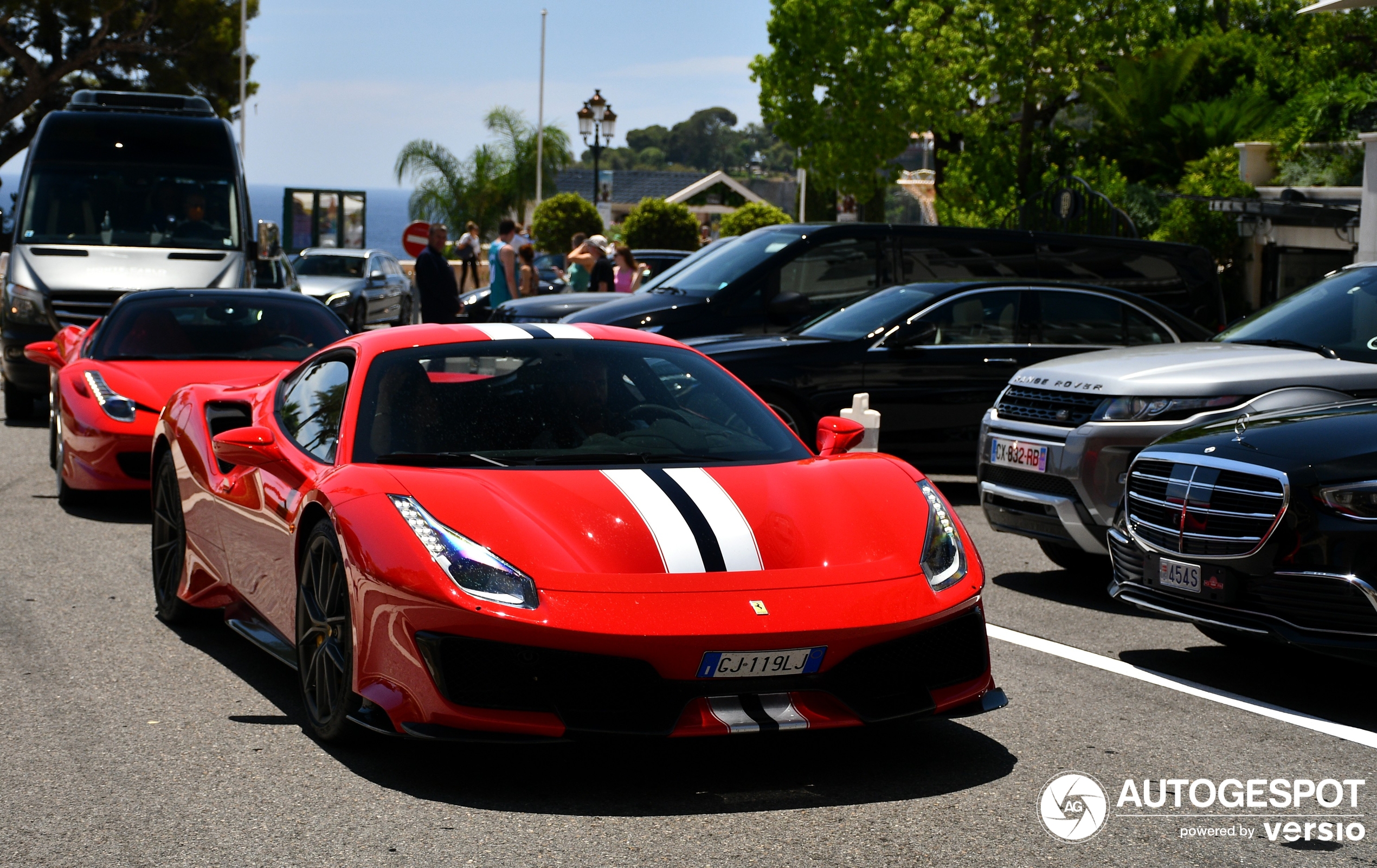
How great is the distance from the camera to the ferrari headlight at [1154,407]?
770cm

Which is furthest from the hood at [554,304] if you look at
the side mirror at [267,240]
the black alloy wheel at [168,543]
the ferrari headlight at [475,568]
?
the ferrari headlight at [475,568]

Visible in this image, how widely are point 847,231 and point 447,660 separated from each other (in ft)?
32.8

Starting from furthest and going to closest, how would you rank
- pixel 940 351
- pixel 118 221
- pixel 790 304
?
pixel 118 221 < pixel 790 304 < pixel 940 351

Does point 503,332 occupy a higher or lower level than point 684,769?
higher

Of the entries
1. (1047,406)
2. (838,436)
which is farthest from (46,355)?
(838,436)

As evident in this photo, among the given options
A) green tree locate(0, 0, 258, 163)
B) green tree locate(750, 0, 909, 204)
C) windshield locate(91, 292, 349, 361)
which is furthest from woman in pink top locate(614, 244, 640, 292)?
green tree locate(0, 0, 258, 163)

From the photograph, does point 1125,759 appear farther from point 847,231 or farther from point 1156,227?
point 1156,227

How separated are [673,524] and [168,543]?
10.4 feet

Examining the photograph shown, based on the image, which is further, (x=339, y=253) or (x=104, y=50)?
(x=104, y=50)

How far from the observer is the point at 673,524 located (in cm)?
473

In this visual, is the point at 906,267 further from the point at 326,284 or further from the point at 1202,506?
the point at 326,284

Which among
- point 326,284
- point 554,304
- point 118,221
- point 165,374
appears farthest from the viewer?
point 326,284

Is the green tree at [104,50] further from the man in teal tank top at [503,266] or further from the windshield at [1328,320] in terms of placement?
the windshield at [1328,320]

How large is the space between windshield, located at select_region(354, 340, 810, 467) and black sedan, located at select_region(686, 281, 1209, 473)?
5.27 meters
